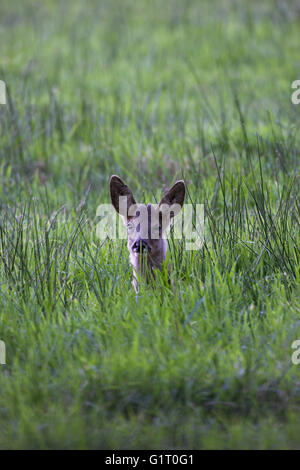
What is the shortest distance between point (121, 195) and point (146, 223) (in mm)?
396

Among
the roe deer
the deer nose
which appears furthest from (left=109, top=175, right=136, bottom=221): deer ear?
the deer nose

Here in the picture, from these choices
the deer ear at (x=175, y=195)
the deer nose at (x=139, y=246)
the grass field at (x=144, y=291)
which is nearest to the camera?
the grass field at (x=144, y=291)

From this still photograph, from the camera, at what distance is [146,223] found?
4824 mm

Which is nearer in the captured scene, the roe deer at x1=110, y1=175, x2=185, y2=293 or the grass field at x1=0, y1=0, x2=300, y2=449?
the grass field at x1=0, y1=0, x2=300, y2=449

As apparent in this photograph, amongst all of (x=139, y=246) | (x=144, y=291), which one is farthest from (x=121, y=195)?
(x=144, y=291)

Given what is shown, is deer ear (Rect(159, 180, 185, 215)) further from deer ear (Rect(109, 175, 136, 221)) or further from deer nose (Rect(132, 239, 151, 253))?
deer nose (Rect(132, 239, 151, 253))

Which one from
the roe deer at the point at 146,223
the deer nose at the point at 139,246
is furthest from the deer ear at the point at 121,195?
the deer nose at the point at 139,246

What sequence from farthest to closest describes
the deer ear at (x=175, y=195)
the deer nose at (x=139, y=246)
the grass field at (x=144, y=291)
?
the deer ear at (x=175, y=195), the deer nose at (x=139, y=246), the grass field at (x=144, y=291)

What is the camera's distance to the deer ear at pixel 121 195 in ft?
16.4

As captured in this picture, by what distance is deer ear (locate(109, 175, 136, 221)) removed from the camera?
4.99m

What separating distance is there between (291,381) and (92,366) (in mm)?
1228

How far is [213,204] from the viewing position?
5.96 metres

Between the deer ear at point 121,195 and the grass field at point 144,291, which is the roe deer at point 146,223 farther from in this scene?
the grass field at point 144,291

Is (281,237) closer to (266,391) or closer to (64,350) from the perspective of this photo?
(266,391)
